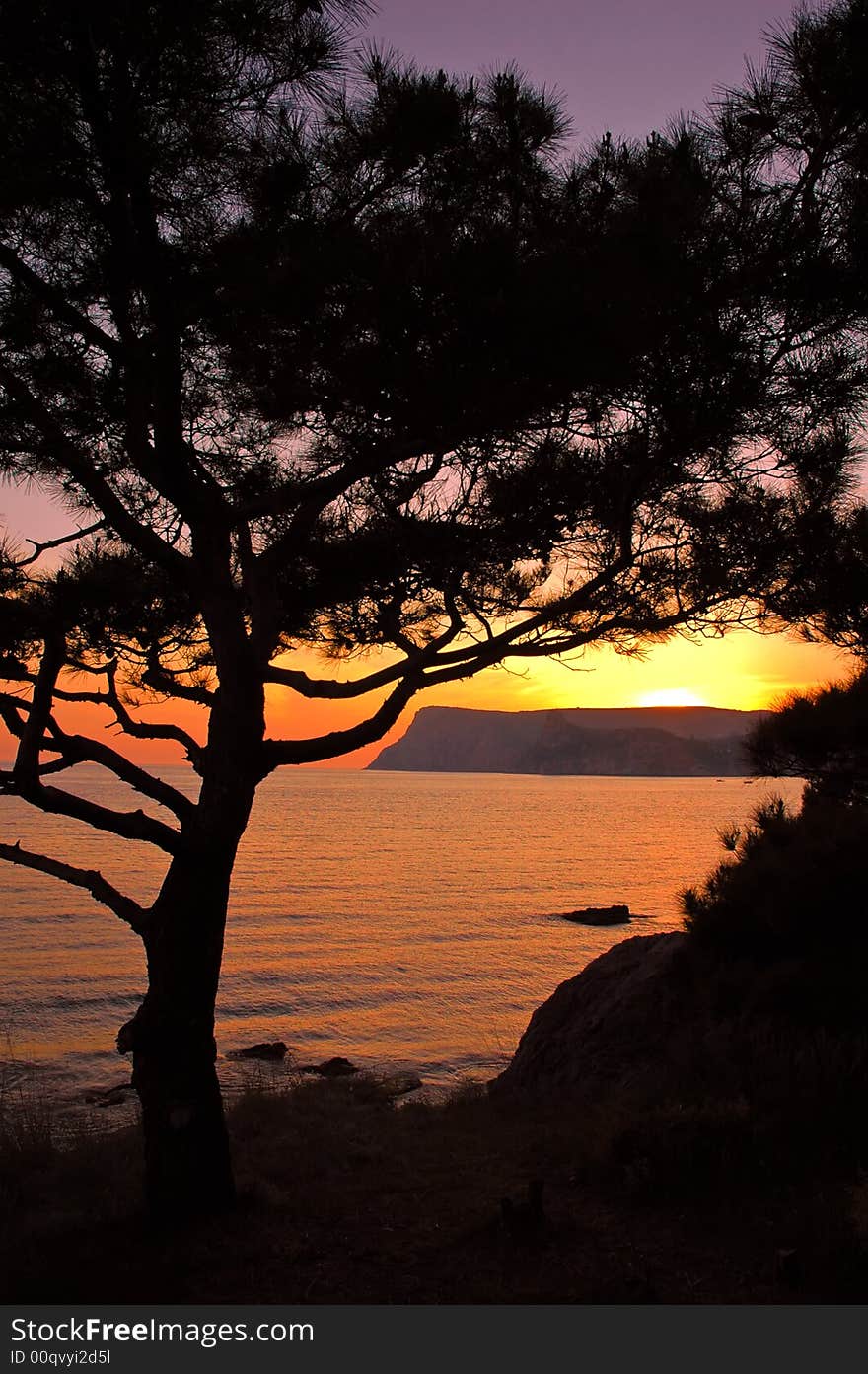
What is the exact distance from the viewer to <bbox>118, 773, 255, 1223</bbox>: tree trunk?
4.88m

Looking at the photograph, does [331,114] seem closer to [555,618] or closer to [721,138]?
[721,138]

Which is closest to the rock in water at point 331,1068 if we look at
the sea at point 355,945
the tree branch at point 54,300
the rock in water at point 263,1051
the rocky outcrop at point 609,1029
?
the sea at point 355,945

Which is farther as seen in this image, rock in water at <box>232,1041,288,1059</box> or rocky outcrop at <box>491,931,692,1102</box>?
rock in water at <box>232,1041,288,1059</box>

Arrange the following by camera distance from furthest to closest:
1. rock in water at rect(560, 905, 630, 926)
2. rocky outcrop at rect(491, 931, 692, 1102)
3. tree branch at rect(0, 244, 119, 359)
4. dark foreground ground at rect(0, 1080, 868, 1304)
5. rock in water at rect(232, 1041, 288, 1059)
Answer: rock in water at rect(560, 905, 630, 926), rock in water at rect(232, 1041, 288, 1059), rocky outcrop at rect(491, 931, 692, 1102), tree branch at rect(0, 244, 119, 359), dark foreground ground at rect(0, 1080, 868, 1304)

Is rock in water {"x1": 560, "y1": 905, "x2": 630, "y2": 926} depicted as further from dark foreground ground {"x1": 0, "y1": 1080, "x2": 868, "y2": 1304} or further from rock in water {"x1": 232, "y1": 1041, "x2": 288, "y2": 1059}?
dark foreground ground {"x1": 0, "y1": 1080, "x2": 868, "y2": 1304}

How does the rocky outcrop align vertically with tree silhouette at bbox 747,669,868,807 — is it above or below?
below

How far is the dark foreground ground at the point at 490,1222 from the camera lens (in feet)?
13.3

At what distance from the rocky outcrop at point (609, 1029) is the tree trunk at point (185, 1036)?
3.70 metres

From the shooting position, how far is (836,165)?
4816 millimetres

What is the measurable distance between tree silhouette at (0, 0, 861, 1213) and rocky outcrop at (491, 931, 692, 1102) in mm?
3729

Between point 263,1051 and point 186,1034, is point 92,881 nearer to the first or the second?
point 186,1034

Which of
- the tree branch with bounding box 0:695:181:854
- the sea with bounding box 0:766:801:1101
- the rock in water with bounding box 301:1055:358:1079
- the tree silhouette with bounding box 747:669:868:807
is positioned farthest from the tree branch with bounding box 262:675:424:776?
the rock in water with bounding box 301:1055:358:1079

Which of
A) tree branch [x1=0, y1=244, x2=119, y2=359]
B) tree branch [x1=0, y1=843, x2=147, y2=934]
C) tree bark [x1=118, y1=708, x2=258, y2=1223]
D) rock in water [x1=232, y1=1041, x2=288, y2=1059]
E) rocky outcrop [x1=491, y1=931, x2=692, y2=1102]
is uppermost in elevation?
tree branch [x1=0, y1=244, x2=119, y2=359]
